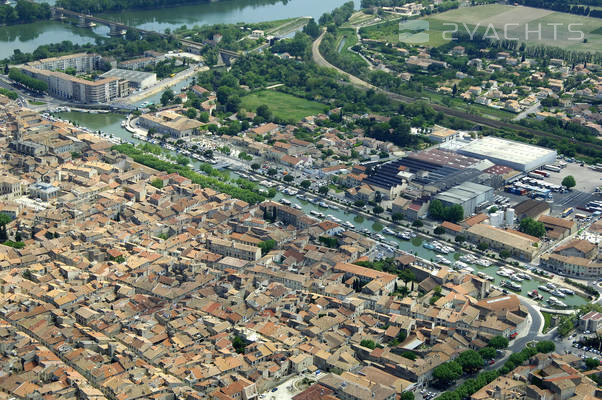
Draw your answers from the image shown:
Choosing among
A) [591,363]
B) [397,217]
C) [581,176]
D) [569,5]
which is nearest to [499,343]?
[591,363]

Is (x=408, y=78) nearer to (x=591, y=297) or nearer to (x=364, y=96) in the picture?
(x=364, y=96)

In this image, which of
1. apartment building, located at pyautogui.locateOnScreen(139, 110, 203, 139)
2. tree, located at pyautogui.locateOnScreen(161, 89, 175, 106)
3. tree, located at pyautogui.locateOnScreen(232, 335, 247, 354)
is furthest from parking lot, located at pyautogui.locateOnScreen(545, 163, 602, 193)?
tree, located at pyautogui.locateOnScreen(161, 89, 175, 106)

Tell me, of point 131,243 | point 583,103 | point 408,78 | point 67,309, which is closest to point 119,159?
point 131,243

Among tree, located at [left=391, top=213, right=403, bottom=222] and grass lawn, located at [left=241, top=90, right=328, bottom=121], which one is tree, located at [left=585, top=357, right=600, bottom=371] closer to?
tree, located at [left=391, top=213, right=403, bottom=222]

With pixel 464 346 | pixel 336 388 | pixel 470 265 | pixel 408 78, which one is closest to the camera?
pixel 336 388

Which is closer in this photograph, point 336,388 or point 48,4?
point 336,388

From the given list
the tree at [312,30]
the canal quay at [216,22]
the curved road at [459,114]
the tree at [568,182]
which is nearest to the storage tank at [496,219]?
the canal quay at [216,22]
